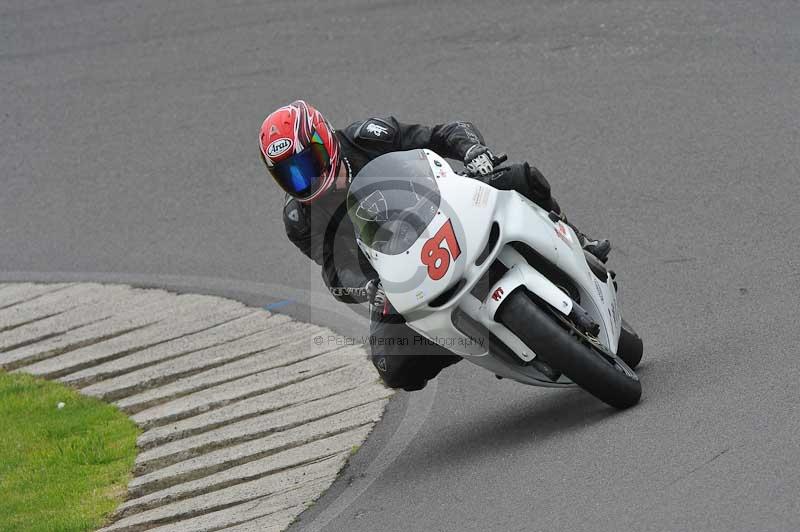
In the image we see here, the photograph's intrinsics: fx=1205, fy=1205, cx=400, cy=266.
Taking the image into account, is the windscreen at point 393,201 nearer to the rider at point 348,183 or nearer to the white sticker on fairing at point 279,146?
the rider at point 348,183

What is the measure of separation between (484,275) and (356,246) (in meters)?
0.90

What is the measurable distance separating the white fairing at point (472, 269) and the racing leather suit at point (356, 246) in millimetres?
261

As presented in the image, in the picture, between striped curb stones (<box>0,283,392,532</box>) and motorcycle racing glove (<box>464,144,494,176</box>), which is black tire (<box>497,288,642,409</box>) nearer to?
motorcycle racing glove (<box>464,144,494,176</box>)

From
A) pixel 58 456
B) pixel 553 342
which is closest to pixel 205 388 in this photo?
pixel 58 456

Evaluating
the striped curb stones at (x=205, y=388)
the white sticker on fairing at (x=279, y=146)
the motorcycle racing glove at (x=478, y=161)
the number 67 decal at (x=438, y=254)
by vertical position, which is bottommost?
the striped curb stones at (x=205, y=388)

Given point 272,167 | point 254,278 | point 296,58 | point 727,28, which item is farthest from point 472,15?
point 272,167

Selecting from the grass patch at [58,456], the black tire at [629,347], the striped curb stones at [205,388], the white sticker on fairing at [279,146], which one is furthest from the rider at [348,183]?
the grass patch at [58,456]

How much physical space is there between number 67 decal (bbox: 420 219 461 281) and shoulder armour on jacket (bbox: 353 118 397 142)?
1.15 m

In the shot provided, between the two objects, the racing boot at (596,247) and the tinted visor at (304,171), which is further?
the racing boot at (596,247)

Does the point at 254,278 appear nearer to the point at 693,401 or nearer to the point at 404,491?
the point at 404,491

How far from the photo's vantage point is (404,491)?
17.4ft

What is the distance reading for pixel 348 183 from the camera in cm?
582

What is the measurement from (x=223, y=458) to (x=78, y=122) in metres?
5.60

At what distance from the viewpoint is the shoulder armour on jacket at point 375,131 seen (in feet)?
19.8
